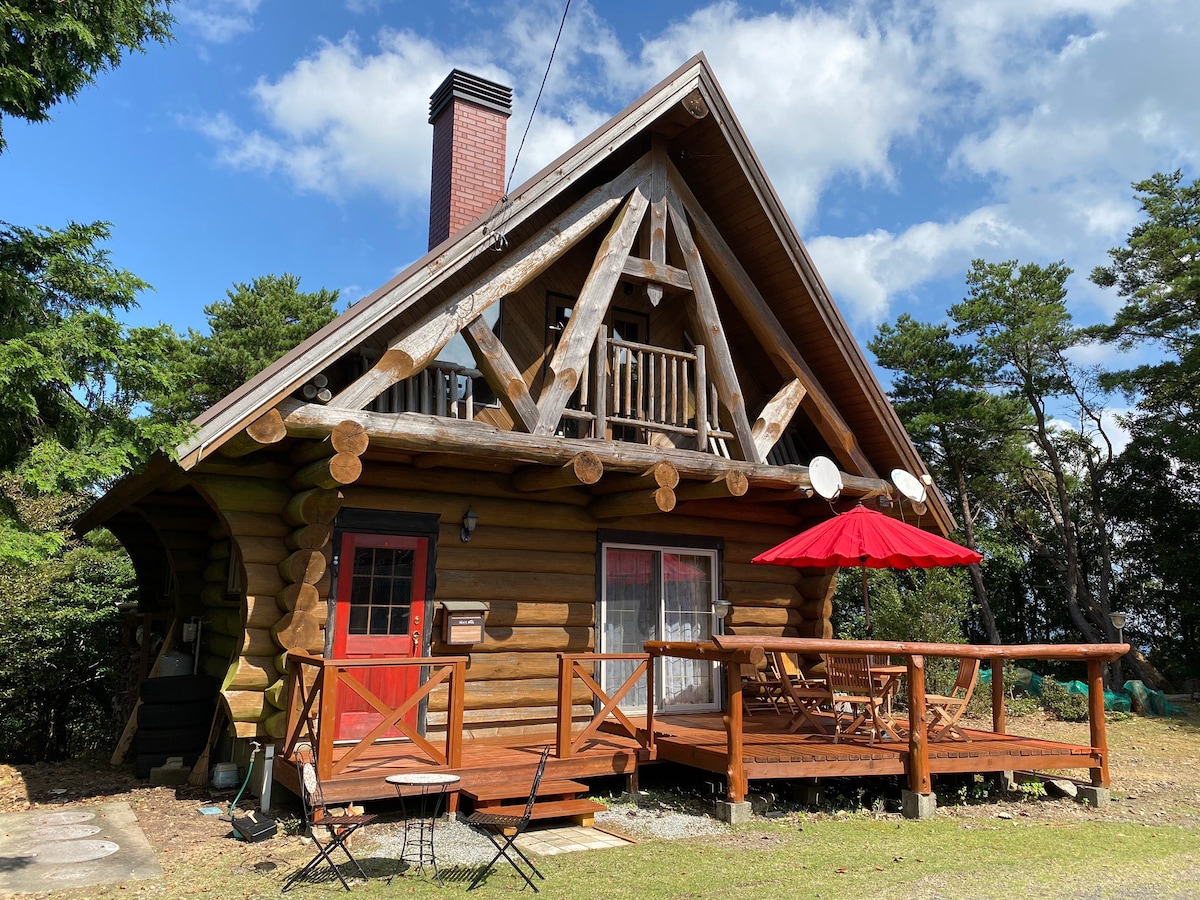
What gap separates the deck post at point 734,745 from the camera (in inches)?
297

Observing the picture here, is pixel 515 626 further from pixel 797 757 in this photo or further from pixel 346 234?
pixel 346 234

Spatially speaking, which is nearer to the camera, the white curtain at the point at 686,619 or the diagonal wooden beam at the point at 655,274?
the diagonal wooden beam at the point at 655,274

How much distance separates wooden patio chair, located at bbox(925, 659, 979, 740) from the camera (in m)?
8.58

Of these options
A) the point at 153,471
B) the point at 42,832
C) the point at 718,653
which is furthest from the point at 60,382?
the point at 718,653

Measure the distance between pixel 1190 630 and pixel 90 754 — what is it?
2306 cm

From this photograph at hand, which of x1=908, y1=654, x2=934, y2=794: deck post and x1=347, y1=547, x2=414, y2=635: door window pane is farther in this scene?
x1=347, y1=547, x2=414, y2=635: door window pane

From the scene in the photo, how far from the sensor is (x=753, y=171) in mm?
10305

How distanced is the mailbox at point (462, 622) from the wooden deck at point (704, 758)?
3.54 ft

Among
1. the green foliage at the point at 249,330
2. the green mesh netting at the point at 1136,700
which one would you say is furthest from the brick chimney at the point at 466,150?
the green mesh netting at the point at 1136,700

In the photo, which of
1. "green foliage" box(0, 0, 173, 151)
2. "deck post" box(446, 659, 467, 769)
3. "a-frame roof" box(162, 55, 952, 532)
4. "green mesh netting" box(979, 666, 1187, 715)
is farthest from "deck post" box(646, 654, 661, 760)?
"green mesh netting" box(979, 666, 1187, 715)

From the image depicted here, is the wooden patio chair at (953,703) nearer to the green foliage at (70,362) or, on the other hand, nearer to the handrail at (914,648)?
the handrail at (914,648)

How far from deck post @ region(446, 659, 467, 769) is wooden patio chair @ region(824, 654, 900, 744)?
3647 mm

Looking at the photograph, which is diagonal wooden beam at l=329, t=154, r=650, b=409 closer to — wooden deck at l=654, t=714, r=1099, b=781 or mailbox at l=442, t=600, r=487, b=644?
A: mailbox at l=442, t=600, r=487, b=644

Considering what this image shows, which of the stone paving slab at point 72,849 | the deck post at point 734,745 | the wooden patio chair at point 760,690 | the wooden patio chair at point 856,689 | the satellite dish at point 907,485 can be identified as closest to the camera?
the stone paving slab at point 72,849
